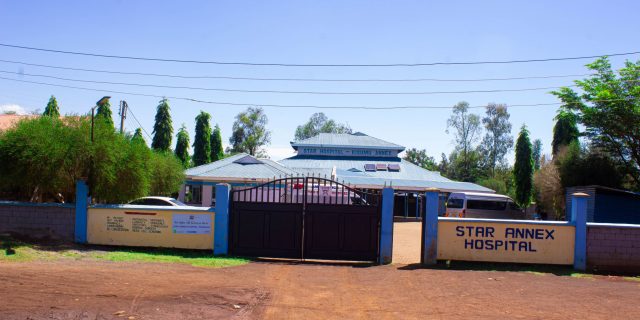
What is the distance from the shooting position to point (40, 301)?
8.34 m

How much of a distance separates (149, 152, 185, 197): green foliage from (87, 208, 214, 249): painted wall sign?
425 inches

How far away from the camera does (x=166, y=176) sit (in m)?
27.6

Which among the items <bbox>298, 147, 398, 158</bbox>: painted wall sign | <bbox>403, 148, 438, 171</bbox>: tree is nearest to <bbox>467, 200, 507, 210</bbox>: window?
<bbox>298, 147, 398, 158</bbox>: painted wall sign

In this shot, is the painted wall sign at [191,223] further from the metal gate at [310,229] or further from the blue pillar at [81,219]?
the blue pillar at [81,219]

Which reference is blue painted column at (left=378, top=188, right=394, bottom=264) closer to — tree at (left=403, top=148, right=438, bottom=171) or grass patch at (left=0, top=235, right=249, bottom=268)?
grass patch at (left=0, top=235, right=249, bottom=268)

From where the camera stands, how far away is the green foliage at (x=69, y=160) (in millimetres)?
15023

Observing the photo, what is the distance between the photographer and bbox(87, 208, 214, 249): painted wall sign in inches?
581

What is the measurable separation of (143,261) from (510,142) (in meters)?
59.0

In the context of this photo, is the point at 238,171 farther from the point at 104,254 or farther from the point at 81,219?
the point at 104,254

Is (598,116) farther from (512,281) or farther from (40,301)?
(40,301)

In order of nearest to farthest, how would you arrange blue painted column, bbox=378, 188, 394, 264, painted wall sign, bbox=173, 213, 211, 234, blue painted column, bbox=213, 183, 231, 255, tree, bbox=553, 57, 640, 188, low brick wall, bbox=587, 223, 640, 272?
low brick wall, bbox=587, 223, 640, 272 < blue painted column, bbox=378, 188, 394, 264 < blue painted column, bbox=213, 183, 231, 255 < painted wall sign, bbox=173, 213, 211, 234 < tree, bbox=553, 57, 640, 188

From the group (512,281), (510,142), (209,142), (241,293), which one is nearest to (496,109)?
(510,142)

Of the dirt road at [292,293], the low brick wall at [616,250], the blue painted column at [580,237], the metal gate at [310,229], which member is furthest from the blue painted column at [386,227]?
the low brick wall at [616,250]

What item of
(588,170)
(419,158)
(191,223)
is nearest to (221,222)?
(191,223)
